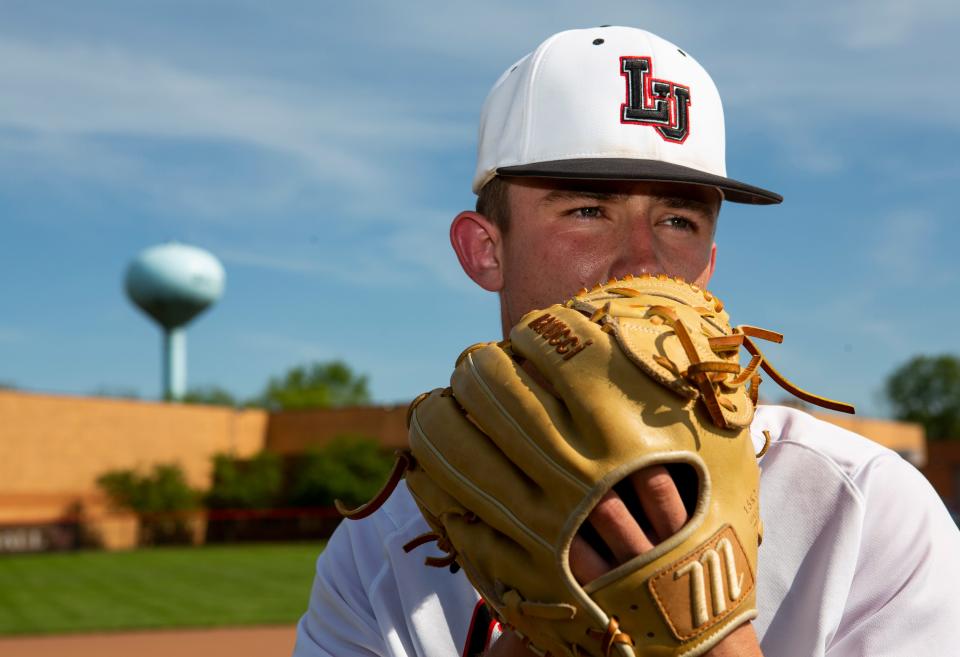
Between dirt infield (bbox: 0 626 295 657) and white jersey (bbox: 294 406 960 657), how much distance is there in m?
8.88

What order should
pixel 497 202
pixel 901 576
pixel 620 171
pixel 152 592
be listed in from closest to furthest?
pixel 901 576 → pixel 620 171 → pixel 497 202 → pixel 152 592

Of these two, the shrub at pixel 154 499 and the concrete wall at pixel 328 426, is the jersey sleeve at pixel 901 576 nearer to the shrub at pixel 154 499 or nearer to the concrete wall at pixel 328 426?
the shrub at pixel 154 499

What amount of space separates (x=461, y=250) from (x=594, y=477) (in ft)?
3.44

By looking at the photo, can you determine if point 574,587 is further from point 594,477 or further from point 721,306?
point 721,306

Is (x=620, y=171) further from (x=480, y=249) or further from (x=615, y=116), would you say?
(x=480, y=249)

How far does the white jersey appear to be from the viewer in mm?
1605

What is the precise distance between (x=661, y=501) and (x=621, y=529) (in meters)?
0.06

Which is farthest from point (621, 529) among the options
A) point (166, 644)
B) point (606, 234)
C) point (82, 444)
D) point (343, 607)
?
point (82, 444)

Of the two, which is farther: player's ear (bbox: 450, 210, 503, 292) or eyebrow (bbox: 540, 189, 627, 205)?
player's ear (bbox: 450, 210, 503, 292)

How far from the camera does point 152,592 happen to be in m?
16.7

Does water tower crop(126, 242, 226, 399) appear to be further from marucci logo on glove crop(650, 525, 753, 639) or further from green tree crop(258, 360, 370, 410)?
marucci logo on glove crop(650, 525, 753, 639)

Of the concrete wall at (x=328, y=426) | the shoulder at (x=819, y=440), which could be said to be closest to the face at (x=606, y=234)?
the shoulder at (x=819, y=440)

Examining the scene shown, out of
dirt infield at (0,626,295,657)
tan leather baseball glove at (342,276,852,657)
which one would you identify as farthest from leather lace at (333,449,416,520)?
dirt infield at (0,626,295,657)

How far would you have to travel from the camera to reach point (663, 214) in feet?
6.50
